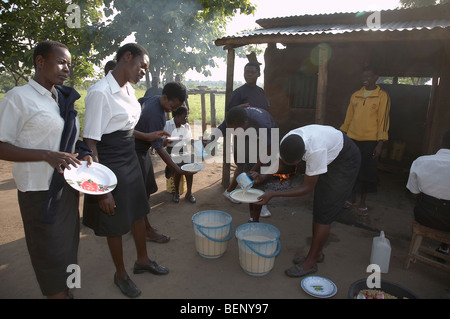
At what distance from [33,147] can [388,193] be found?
5881mm

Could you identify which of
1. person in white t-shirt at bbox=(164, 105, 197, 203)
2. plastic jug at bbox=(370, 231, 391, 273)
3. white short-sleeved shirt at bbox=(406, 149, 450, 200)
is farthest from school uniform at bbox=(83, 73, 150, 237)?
white short-sleeved shirt at bbox=(406, 149, 450, 200)

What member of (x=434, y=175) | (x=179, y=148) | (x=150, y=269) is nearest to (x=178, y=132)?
(x=179, y=148)

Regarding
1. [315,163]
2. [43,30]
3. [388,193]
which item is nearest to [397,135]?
[388,193]

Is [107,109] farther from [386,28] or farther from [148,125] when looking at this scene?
[386,28]

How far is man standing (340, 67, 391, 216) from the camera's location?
4277 mm

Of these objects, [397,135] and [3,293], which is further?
[397,135]

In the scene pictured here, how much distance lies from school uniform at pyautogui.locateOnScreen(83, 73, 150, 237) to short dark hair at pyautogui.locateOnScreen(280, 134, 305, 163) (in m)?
1.32

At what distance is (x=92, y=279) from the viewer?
2.90m

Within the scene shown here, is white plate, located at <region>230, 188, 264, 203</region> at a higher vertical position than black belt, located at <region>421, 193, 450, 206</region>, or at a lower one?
lower

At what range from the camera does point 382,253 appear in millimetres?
3109

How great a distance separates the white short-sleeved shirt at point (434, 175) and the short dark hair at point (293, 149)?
4.22 feet

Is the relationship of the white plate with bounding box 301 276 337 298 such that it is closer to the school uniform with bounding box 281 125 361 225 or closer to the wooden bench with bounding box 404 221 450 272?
the school uniform with bounding box 281 125 361 225

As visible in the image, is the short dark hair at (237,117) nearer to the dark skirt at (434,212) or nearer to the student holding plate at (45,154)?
the student holding plate at (45,154)
